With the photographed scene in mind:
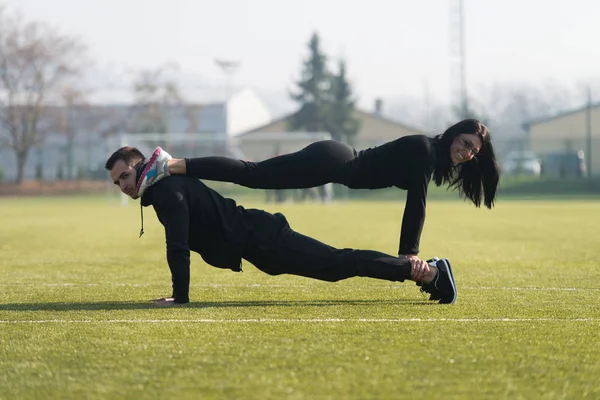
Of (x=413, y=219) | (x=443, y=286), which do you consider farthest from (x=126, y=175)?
(x=443, y=286)

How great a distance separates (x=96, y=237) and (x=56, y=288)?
8519 millimetres

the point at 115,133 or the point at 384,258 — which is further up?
the point at 115,133

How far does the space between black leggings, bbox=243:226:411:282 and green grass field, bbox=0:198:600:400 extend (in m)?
0.20

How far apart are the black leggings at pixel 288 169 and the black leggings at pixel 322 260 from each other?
0.41 m

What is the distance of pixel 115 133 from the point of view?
66750 millimetres

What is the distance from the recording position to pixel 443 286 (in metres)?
6.27

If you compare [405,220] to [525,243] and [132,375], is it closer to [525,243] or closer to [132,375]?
[132,375]

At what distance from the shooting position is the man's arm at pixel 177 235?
620 centimetres

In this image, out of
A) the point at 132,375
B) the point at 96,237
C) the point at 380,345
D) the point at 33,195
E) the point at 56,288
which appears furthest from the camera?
the point at 33,195

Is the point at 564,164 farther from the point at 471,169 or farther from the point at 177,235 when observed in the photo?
the point at 177,235

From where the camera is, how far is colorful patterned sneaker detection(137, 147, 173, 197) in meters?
6.27

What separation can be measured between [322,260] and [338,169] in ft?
2.16

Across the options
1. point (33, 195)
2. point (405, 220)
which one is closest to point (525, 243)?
point (405, 220)

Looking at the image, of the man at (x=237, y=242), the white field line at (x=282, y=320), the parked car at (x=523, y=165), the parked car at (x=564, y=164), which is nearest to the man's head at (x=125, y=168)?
the man at (x=237, y=242)
